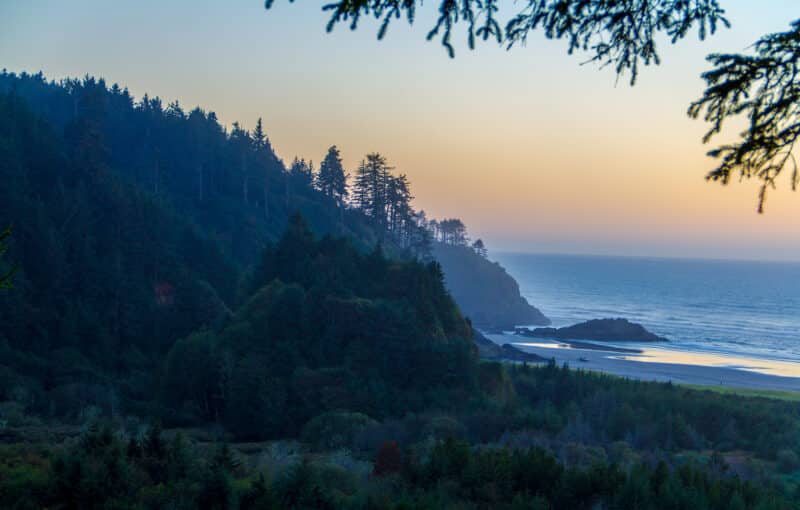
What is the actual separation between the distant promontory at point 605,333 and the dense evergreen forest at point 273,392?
38.8m

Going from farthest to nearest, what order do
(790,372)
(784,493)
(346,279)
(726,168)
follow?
(790,372) → (346,279) → (784,493) → (726,168)

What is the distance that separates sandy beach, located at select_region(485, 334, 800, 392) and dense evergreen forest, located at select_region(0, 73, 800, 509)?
600 inches

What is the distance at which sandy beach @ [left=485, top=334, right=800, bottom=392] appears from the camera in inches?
1951

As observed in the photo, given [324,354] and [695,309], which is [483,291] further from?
[324,354]

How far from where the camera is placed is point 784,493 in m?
16.1

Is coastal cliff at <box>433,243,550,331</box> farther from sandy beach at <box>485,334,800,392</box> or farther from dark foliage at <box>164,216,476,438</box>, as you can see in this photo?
dark foliage at <box>164,216,476,438</box>

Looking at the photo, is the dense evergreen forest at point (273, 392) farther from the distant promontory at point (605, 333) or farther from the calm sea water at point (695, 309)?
the calm sea water at point (695, 309)

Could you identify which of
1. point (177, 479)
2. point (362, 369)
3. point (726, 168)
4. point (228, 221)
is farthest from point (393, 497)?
point (228, 221)

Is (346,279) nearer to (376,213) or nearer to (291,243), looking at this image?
(291,243)

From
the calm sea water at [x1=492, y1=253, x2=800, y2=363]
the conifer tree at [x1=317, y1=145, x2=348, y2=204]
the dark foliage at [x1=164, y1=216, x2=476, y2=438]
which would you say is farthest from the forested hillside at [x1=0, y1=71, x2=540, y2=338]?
the calm sea water at [x1=492, y1=253, x2=800, y2=363]

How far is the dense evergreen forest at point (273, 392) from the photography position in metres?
11.2

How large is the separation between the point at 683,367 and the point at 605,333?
20.7 metres

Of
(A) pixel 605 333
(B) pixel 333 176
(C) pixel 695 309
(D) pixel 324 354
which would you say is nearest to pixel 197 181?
(B) pixel 333 176

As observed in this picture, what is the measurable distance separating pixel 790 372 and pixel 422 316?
4134 cm
